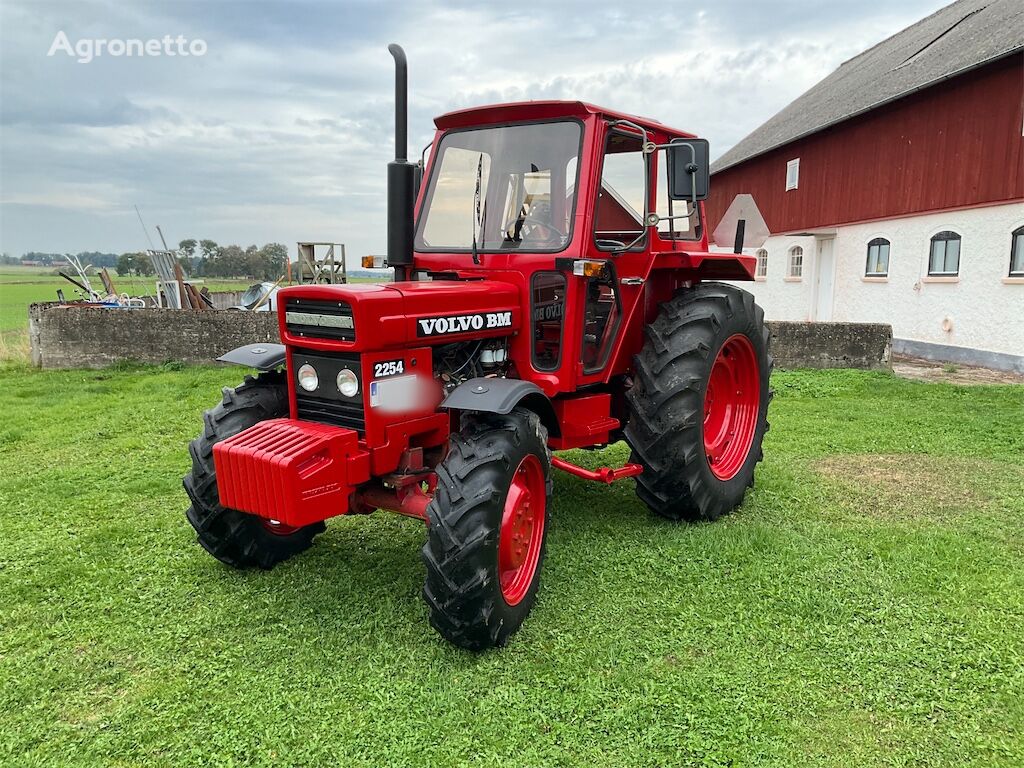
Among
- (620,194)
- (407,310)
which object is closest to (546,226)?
(620,194)

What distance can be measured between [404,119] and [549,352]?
1.43 metres

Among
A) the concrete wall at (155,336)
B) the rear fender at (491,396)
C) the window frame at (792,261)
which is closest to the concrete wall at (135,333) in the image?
the concrete wall at (155,336)

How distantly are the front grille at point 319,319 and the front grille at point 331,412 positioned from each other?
0.99 feet

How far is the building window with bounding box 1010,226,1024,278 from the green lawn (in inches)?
303

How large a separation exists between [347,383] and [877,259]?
14.3 meters

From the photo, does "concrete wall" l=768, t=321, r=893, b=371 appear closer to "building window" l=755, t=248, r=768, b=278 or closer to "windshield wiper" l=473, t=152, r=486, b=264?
"windshield wiper" l=473, t=152, r=486, b=264

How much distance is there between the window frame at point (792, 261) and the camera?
18000 millimetres

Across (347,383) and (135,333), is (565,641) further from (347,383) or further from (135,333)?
(135,333)

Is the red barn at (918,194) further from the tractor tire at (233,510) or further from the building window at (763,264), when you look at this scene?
the tractor tire at (233,510)

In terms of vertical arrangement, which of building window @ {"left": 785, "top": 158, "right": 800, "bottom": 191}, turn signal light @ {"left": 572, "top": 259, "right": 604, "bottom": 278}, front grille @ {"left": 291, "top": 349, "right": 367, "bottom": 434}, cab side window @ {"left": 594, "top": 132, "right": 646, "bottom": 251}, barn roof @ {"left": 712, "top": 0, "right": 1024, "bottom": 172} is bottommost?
front grille @ {"left": 291, "top": 349, "right": 367, "bottom": 434}

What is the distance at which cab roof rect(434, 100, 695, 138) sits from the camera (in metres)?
3.98

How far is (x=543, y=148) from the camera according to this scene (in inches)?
161

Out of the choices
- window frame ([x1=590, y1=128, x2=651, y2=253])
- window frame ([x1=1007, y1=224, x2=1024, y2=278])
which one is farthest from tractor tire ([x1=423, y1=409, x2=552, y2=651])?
window frame ([x1=1007, y1=224, x2=1024, y2=278])

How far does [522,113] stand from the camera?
13.4 feet
